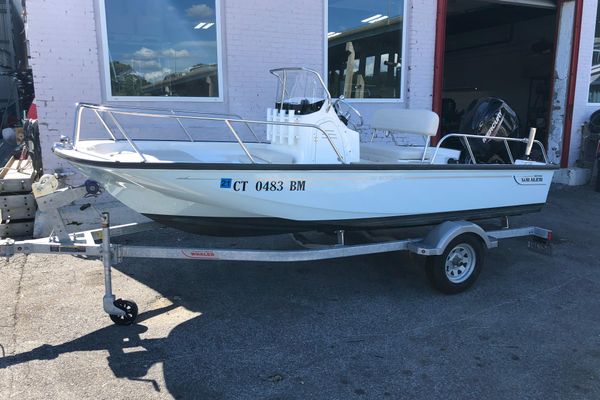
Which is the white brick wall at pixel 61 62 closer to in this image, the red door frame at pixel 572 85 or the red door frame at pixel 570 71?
the red door frame at pixel 570 71

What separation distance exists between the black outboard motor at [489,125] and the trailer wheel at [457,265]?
1.34 meters

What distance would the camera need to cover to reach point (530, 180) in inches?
193

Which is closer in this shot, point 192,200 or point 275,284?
point 192,200

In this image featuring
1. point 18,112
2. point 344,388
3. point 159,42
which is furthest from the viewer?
point 18,112

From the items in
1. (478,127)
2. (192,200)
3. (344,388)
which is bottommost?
(344,388)

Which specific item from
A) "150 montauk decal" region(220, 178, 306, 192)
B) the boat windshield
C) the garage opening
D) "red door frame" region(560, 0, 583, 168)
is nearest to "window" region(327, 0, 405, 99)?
the boat windshield

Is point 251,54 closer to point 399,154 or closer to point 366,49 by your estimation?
point 366,49

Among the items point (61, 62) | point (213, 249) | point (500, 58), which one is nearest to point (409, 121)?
point (213, 249)

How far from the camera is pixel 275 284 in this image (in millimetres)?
4469

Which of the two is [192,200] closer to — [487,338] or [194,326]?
[194,326]

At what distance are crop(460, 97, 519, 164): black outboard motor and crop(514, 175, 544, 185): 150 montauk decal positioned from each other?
600 mm

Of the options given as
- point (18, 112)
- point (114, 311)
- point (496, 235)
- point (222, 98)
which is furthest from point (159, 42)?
point (18, 112)

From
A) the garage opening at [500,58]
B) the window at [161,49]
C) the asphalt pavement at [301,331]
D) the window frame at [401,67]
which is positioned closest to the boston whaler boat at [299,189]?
the asphalt pavement at [301,331]

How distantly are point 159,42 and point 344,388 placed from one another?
535 cm
